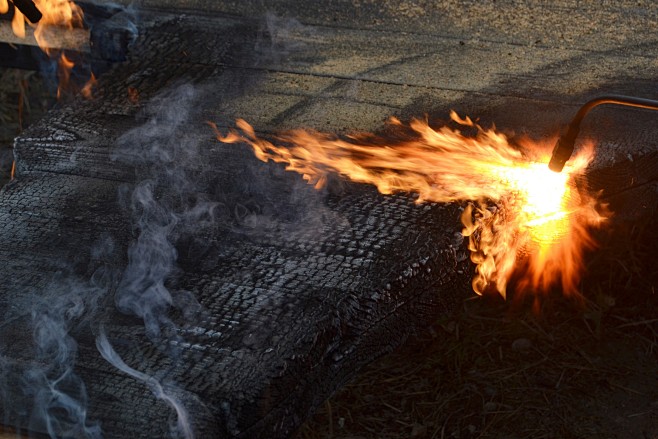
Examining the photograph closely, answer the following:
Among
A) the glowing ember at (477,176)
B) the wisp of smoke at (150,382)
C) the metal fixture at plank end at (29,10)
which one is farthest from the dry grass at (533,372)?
the metal fixture at plank end at (29,10)

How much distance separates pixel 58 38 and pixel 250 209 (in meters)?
1.38

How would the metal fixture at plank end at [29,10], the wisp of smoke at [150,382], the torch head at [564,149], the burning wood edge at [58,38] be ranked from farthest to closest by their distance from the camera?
the burning wood edge at [58,38]
the metal fixture at plank end at [29,10]
the torch head at [564,149]
the wisp of smoke at [150,382]

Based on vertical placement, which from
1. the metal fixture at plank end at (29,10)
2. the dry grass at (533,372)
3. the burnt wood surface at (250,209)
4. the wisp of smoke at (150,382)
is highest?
the metal fixture at plank end at (29,10)

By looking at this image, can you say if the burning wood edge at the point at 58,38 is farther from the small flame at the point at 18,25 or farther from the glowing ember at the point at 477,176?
the glowing ember at the point at 477,176

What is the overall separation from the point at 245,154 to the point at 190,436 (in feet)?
3.36

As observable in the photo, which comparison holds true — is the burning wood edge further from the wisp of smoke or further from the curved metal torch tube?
the curved metal torch tube

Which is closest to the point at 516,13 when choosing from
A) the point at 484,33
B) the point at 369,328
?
the point at 484,33

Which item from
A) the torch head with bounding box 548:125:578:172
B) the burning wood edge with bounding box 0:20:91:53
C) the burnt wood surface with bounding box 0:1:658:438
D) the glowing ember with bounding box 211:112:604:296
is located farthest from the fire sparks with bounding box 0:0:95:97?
the torch head with bounding box 548:125:578:172

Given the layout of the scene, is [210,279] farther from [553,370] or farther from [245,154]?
[553,370]

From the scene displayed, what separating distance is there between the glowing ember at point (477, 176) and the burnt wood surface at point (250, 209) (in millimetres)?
62

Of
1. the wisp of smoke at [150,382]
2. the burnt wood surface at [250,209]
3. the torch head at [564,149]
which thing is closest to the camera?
the wisp of smoke at [150,382]

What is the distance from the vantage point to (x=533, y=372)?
2.86 metres

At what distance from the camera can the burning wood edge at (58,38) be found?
3.12 meters

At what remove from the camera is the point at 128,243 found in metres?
2.06
